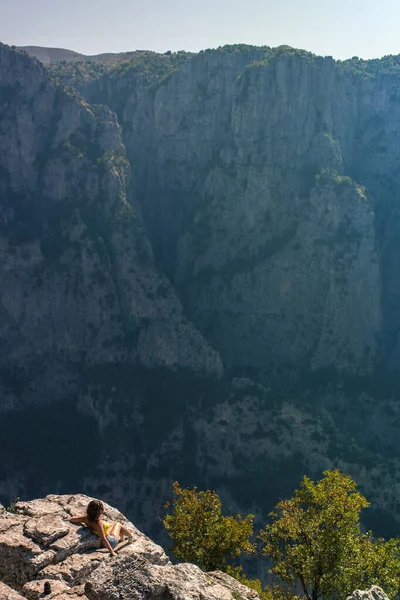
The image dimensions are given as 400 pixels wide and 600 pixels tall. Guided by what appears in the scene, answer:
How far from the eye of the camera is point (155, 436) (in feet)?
356

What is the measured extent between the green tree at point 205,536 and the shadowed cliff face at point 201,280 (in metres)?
63.4

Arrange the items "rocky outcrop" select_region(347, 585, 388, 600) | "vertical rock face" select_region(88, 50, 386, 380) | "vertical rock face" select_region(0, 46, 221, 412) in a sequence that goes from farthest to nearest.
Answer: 1. "vertical rock face" select_region(88, 50, 386, 380)
2. "vertical rock face" select_region(0, 46, 221, 412)
3. "rocky outcrop" select_region(347, 585, 388, 600)

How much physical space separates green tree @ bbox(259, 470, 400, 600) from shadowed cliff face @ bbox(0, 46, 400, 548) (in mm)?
64564

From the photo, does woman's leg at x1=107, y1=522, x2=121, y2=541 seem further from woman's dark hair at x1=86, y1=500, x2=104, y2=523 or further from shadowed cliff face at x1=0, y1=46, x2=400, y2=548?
shadowed cliff face at x1=0, y1=46, x2=400, y2=548

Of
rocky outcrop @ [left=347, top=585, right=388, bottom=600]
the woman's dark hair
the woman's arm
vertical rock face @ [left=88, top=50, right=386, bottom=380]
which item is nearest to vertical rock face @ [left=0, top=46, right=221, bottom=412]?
vertical rock face @ [left=88, top=50, right=386, bottom=380]

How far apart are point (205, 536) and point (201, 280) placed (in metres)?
101

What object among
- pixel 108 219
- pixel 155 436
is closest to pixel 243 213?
pixel 108 219

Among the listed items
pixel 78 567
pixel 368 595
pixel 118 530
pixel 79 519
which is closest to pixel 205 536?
pixel 118 530

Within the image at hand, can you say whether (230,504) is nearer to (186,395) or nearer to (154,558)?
(186,395)

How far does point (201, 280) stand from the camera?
13300cm

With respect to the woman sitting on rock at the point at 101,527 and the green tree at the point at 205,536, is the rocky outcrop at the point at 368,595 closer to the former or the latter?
the woman sitting on rock at the point at 101,527

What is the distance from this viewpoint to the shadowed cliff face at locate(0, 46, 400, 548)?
104 m

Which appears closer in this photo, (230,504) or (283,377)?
(230,504)

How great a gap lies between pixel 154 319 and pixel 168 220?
3555 cm
